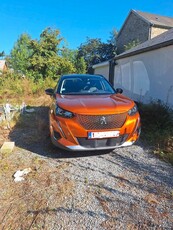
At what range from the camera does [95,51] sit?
32.8 m

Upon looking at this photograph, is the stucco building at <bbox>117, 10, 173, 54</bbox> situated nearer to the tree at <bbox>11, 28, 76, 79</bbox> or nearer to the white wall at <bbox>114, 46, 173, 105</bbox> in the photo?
the tree at <bbox>11, 28, 76, 79</bbox>

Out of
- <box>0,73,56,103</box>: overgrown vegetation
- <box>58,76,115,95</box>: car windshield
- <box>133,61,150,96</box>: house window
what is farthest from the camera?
<box>0,73,56,103</box>: overgrown vegetation

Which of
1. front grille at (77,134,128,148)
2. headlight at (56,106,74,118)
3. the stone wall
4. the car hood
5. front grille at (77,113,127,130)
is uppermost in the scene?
the stone wall

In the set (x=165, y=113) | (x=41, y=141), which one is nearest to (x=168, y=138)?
(x=165, y=113)

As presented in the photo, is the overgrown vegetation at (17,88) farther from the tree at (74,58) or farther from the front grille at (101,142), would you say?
the front grille at (101,142)

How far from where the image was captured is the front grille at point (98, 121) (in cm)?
341

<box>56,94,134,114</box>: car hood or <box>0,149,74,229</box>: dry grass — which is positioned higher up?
<box>56,94,134,114</box>: car hood

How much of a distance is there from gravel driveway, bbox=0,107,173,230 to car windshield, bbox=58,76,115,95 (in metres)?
1.53

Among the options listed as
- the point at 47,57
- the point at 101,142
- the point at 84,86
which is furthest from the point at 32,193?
the point at 47,57

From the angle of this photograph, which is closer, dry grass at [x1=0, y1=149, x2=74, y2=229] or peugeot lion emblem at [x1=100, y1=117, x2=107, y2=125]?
dry grass at [x1=0, y1=149, x2=74, y2=229]

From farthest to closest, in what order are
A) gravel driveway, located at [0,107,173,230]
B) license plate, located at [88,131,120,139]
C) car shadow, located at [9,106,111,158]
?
car shadow, located at [9,106,111,158] < license plate, located at [88,131,120,139] < gravel driveway, located at [0,107,173,230]

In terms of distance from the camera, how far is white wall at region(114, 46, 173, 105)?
6.57m

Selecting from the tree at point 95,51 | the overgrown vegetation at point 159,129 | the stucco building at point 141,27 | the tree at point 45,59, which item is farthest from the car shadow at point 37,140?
the tree at point 95,51

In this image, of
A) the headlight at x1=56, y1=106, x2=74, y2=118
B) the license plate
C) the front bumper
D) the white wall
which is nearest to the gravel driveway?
the front bumper
